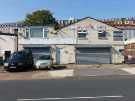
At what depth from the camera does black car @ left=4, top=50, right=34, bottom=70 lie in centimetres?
4316

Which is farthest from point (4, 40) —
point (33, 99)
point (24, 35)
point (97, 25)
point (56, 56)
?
point (33, 99)

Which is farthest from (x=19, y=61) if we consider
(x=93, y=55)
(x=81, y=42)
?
(x=93, y=55)

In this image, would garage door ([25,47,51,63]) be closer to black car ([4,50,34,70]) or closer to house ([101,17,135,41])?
house ([101,17,135,41])

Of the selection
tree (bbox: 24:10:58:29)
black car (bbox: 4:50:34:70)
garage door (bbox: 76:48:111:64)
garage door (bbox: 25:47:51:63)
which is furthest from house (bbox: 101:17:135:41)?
black car (bbox: 4:50:34:70)

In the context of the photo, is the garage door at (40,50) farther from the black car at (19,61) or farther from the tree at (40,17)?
the tree at (40,17)

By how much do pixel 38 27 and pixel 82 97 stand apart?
50.5 meters

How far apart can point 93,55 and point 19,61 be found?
23182 mm

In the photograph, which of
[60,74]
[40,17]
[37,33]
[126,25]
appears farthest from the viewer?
[40,17]

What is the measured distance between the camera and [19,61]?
4356 cm

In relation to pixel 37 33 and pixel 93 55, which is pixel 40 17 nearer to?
pixel 37 33

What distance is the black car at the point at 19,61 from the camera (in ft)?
142

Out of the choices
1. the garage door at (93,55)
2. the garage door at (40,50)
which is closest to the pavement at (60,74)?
the garage door at (93,55)

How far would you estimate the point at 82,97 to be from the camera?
606 inches

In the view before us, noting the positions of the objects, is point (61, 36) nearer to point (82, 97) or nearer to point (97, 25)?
point (97, 25)
